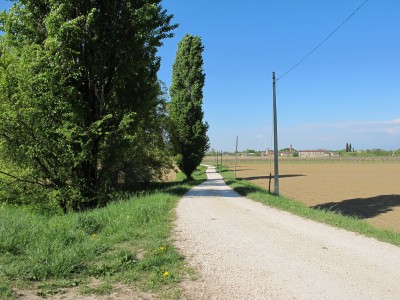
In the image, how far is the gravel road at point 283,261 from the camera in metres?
5.01

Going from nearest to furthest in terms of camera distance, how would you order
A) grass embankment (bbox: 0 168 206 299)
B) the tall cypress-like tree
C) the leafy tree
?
grass embankment (bbox: 0 168 206 299) < the leafy tree < the tall cypress-like tree

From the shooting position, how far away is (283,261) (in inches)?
252

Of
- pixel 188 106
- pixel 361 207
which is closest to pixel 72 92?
pixel 361 207

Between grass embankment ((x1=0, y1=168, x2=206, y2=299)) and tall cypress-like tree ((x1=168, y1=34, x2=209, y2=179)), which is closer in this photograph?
grass embankment ((x1=0, y1=168, x2=206, y2=299))

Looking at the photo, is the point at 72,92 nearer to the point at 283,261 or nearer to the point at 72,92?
the point at 72,92

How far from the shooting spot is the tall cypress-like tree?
36156mm

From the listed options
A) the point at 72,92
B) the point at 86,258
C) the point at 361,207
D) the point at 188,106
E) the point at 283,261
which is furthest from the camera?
the point at 188,106

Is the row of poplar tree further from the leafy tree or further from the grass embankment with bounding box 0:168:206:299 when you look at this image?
the grass embankment with bounding box 0:168:206:299

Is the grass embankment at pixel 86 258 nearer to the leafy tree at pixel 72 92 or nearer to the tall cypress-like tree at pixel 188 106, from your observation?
the leafy tree at pixel 72 92

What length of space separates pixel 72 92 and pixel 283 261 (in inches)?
457

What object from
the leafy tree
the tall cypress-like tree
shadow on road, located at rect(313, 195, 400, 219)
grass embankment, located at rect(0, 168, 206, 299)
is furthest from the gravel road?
the tall cypress-like tree

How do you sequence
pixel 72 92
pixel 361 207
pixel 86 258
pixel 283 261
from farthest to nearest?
pixel 361 207 → pixel 72 92 → pixel 283 261 → pixel 86 258

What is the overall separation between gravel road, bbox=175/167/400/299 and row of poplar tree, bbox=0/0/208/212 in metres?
6.95

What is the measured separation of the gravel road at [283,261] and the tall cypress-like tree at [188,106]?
25893 millimetres
